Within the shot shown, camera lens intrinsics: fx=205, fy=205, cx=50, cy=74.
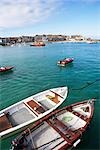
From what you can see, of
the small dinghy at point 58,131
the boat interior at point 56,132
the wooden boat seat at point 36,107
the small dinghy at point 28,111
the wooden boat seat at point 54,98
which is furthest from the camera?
the wooden boat seat at point 54,98

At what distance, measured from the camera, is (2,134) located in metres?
16.0

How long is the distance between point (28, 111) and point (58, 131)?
4950 mm

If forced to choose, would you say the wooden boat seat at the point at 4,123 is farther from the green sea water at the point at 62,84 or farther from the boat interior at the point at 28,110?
the green sea water at the point at 62,84

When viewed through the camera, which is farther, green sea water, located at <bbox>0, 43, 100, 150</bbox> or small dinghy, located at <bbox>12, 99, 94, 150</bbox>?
green sea water, located at <bbox>0, 43, 100, 150</bbox>

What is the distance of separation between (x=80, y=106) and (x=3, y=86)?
1469 centimetres

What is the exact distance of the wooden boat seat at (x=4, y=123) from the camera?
16.5 m

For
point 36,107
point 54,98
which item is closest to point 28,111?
point 36,107

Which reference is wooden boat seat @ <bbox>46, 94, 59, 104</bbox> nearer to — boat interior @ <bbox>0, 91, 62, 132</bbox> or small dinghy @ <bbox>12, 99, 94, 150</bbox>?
boat interior @ <bbox>0, 91, 62, 132</bbox>

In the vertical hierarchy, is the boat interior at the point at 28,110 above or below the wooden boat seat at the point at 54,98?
below

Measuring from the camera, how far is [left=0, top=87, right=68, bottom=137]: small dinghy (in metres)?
16.9

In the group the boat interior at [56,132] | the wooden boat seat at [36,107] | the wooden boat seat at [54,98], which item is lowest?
the boat interior at [56,132]

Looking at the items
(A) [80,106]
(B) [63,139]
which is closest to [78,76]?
(A) [80,106]

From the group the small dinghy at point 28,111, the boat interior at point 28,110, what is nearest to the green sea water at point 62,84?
the small dinghy at point 28,111

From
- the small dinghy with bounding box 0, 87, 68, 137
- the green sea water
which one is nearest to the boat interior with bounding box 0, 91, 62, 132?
the small dinghy with bounding box 0, 87, 68, 137
